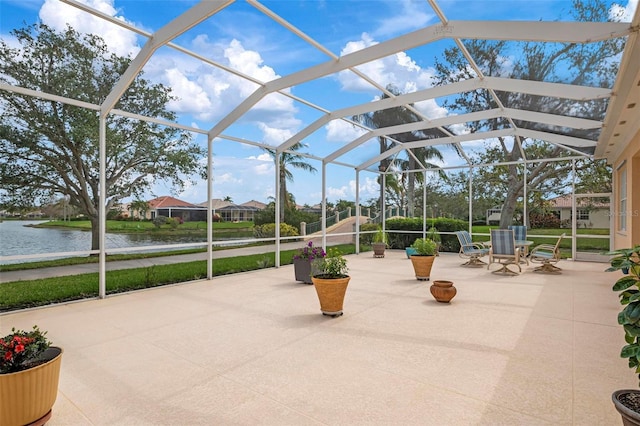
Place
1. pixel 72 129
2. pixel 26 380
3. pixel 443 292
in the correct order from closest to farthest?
pixel 26 380
pixel 443 292
pixel 72 129

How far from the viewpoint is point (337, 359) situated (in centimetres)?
338

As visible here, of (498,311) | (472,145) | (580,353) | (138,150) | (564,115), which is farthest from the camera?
(472,145)

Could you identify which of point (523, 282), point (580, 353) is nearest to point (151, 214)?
point (580, 353)

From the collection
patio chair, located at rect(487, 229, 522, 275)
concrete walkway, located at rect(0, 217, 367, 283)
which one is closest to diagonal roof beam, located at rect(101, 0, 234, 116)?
concrete walkway, located at rect(0, 217, 367, 283)

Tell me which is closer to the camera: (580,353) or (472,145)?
(580,353)

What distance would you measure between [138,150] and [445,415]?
669 centimetres

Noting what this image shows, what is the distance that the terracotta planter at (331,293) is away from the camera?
4.74 metres

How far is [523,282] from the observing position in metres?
7.53

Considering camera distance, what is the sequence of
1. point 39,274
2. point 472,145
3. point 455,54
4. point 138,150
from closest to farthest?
1. point 39,274
2. point 455,54
3. point 138,150
4. point 472,145

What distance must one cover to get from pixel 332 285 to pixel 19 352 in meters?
3.25

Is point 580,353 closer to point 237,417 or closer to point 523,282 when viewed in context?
point 237,417

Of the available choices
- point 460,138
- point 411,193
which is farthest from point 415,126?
point 411,193

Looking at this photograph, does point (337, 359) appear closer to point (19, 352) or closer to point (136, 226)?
point (19, 352)

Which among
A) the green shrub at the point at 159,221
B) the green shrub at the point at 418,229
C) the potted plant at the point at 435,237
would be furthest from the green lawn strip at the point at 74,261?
the green shrub at the point at 418,229
